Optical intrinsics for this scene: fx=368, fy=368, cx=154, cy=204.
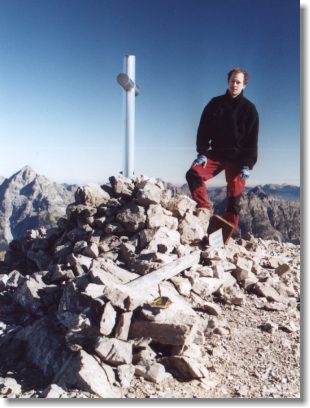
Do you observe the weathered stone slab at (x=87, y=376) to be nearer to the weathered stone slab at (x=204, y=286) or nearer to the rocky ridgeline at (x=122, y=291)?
the rocky ridgeline at (x=122, y=291)

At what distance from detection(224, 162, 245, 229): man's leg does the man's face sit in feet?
4.42

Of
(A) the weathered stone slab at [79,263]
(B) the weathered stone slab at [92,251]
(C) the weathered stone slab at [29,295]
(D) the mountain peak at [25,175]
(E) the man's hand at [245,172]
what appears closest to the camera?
(C) the weathered stone slab at [29,295]

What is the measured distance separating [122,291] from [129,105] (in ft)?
13.0

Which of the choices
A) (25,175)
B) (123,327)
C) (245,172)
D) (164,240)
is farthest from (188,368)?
(25,175)

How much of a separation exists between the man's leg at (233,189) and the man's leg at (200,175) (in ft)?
0.67

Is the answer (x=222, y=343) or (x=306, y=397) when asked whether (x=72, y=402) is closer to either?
(x=222, y=343)

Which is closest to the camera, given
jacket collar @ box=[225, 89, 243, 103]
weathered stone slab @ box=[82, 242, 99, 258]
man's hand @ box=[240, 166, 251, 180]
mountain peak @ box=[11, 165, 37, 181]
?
weathered stone slab @ box=[82, 242, 99, 258]

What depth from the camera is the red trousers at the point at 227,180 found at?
24.0ft

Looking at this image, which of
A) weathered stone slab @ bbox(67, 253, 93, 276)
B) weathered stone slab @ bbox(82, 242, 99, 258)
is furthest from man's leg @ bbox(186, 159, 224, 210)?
→ weathered stone slab @ bbox(67, 253, 93, 276)

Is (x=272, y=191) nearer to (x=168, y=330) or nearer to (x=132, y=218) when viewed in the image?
(x=132, y=218)

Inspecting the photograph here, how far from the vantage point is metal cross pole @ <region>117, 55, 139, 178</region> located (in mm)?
6949

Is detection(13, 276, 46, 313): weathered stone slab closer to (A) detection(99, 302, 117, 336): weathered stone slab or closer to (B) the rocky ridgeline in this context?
(B) the rocky ridgeline

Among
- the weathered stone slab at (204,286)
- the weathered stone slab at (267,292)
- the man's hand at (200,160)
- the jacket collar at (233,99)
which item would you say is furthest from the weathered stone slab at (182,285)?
the jacket collar at (233,99)

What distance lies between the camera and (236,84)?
6695 millimetres
